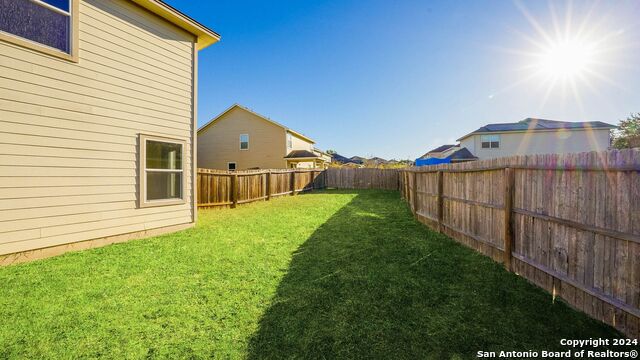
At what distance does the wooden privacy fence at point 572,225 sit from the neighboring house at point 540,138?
935 inches

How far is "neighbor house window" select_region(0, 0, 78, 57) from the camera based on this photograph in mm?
4371

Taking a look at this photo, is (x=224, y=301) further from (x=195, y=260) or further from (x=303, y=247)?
(x=303, y=247)

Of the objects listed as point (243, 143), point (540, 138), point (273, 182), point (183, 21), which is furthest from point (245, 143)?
point (540, 138)

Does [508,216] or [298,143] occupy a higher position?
[298,143]

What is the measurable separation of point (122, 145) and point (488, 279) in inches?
289

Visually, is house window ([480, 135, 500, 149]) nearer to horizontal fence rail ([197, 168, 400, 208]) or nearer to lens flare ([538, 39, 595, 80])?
horizontal fence rail ([197, 168, 400, 208])

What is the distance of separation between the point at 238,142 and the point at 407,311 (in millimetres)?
24086

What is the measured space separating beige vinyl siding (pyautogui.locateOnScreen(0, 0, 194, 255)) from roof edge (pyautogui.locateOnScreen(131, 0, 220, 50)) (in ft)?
0.64

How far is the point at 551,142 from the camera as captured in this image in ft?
83.9

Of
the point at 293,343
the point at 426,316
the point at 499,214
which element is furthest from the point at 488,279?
the point at 293,343

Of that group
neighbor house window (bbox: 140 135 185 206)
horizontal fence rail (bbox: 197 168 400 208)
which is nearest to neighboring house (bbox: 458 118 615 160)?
horizontal fence rail (bbox: 197 168 400 208)

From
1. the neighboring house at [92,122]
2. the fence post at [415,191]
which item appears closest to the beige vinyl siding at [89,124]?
the neighboring house at [92,122]

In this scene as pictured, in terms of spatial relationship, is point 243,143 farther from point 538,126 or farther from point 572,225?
point 538,126

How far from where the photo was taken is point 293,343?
8.18 ft
